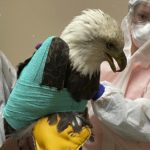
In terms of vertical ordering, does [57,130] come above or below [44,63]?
below

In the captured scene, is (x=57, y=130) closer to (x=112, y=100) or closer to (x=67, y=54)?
(x=67, y=54)

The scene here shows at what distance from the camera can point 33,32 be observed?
1.51m

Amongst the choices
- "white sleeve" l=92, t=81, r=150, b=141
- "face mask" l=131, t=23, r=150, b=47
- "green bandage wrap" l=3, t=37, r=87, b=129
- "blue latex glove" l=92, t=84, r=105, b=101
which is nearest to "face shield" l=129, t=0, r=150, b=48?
"face mask" l=131, t=23, r=150, b=47

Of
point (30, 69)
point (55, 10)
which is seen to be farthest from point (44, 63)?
point (55, 10)

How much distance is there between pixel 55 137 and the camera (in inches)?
25.8

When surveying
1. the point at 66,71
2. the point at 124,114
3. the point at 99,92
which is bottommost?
the point at 124,114

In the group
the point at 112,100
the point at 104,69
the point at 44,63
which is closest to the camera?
the point at 44,63

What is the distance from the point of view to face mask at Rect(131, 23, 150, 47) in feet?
3.51

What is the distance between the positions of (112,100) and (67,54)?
27 cm

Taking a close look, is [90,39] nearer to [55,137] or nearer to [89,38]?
[89,38]

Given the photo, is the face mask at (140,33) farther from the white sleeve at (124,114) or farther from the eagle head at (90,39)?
the eagle head at (90,39)

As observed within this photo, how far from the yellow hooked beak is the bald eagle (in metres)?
0.01

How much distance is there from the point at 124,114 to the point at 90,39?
30 centimetres

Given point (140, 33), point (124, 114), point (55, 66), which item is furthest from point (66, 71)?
point (140, 33)
